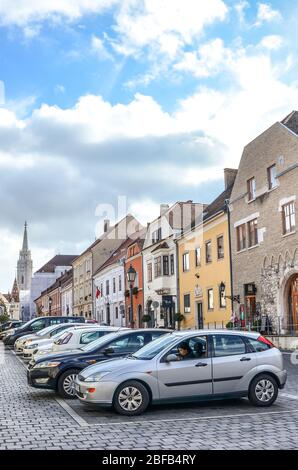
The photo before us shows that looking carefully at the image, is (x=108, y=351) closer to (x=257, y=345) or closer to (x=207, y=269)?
(x=257, y=345)

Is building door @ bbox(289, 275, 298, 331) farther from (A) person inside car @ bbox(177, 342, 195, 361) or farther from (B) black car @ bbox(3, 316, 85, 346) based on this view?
(A) person inside car @ bbox(177, 342, 195, 361)

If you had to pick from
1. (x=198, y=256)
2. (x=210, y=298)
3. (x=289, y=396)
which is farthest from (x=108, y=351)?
(x=198, y=256)

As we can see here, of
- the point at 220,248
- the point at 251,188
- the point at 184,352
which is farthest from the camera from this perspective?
the point at 220,248

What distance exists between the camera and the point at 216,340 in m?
11.2

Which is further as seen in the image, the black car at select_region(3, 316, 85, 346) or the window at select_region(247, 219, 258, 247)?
the window at select_region(247, 219, 258, 247)

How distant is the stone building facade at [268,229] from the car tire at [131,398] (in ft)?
55.5

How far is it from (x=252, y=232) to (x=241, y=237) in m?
1.44

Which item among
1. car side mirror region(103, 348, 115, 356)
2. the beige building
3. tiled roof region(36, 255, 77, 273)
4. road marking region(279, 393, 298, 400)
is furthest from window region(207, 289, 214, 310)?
tiled roof region(36, 255, 77, 273)

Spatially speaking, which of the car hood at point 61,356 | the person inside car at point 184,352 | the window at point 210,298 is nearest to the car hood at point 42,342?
the car hood at point 61,356

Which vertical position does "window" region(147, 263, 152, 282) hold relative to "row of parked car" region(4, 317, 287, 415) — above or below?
above

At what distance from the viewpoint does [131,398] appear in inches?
412

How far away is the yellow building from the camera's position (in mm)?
33969

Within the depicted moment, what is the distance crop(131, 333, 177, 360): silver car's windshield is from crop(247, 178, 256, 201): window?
20271 mm
